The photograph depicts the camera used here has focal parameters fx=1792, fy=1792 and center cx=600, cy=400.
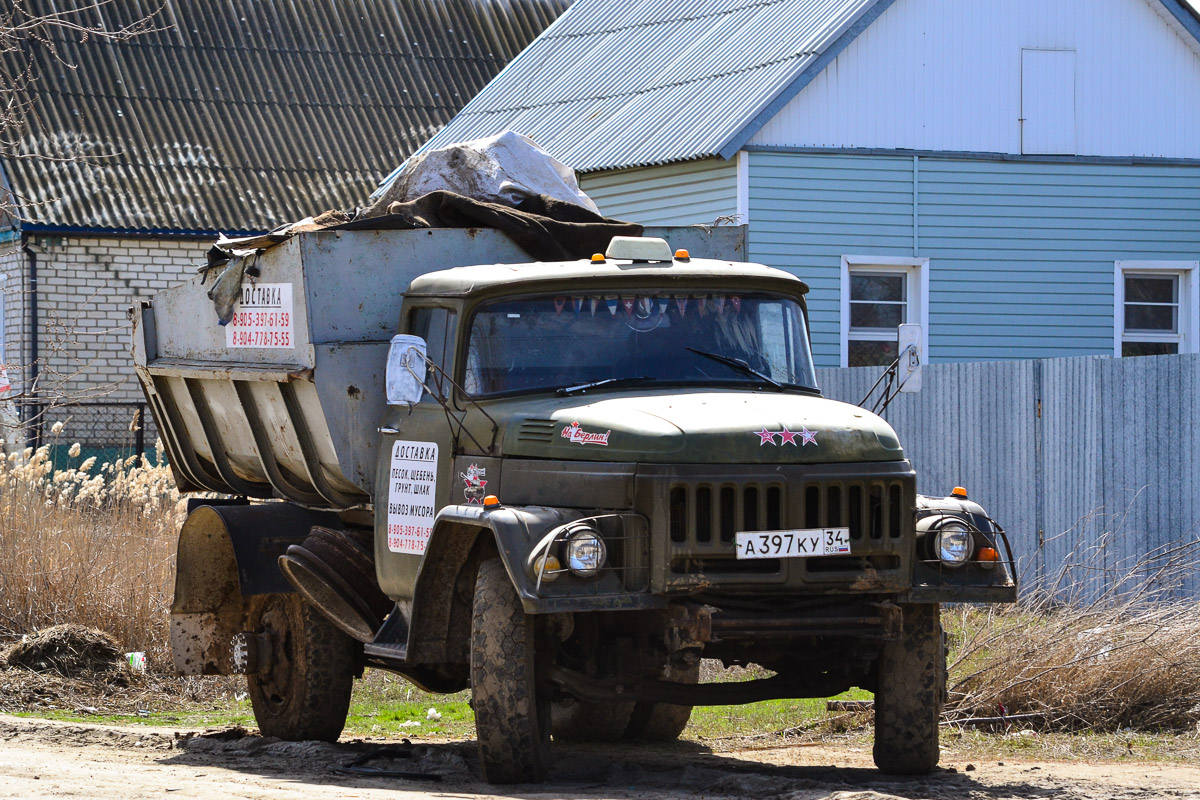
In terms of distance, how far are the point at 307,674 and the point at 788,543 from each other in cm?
329

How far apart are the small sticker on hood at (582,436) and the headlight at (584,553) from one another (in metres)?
0.46

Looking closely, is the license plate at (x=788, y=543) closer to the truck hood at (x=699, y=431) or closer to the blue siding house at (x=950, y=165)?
the truck hood at (x=699, y=431)

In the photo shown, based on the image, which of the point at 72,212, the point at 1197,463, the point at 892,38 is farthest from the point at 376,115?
the point at 1197,463

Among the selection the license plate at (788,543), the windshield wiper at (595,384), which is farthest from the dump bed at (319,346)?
the license plate at (788,543)

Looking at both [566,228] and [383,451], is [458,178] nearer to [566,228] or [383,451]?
[566,228]

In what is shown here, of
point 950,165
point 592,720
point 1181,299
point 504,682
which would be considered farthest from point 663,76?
point 504,682

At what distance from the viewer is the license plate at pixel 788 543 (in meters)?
7.24

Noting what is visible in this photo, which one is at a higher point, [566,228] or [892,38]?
[892,38]

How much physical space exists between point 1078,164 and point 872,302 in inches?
108

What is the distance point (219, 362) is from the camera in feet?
33.1

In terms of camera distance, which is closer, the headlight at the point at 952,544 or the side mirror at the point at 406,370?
the headlight at the point at 952,544

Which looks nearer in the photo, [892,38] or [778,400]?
[778,400]

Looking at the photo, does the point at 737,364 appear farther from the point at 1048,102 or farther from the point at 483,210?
the point at 1048,102

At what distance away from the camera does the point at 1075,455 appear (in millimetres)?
14023
